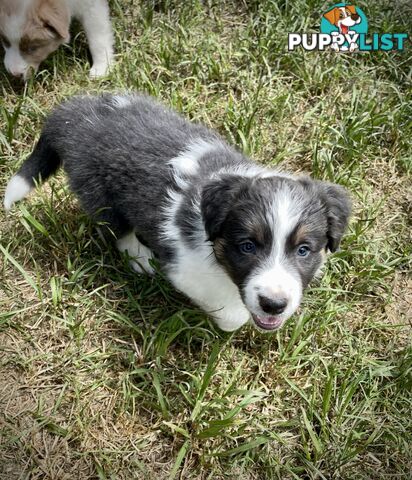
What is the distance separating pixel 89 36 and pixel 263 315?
10.1 ft

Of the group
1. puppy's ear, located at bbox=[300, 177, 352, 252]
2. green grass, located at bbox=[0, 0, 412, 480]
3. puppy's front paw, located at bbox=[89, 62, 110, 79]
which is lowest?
green grass, located at bbox=[0, 0, 412, 480]

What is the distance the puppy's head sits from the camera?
2953 mm

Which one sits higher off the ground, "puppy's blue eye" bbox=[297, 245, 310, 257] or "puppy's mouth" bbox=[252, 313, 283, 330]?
"puppy's blue eye" bbox=[297, 245, 310, 257]

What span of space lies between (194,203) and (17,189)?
124cm

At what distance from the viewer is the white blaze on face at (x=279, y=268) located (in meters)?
2.92

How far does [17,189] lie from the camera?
397 cm

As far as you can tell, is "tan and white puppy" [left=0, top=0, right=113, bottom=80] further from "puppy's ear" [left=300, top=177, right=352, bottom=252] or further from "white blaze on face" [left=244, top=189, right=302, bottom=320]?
"white blaze on face" [left=244, top=189, right=302, bottom=320]

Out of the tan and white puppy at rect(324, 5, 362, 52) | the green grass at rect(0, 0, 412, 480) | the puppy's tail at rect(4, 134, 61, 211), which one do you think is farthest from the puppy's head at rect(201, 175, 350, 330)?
the tan and white puppy at rect(324, 5, 362, 52)

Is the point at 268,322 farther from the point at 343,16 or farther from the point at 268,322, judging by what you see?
the point at 343,16

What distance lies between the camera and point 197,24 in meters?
5.32

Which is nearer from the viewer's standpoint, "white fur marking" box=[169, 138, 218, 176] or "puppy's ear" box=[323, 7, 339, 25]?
"white fur marking" box=[169, 138, 218, 176]

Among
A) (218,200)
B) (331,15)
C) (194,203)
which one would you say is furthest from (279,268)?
(331,15)

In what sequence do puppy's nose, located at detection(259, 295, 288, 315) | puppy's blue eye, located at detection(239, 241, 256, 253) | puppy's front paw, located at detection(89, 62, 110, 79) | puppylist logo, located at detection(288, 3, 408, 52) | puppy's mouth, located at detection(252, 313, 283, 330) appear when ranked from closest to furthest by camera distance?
puppy's nose, located at detection(259, 295, 288, 315), puppy's blue eye, located at detection(239, 241, 256, 253), puppy's mouth, located at detection(252, 313, 283, 330), puppy's front paw, located at detection(89, 62, 110, 79), puppylist logo, located at detection(288, 3, 408, 52)

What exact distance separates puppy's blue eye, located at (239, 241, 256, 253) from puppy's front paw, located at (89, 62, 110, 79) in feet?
8.30
